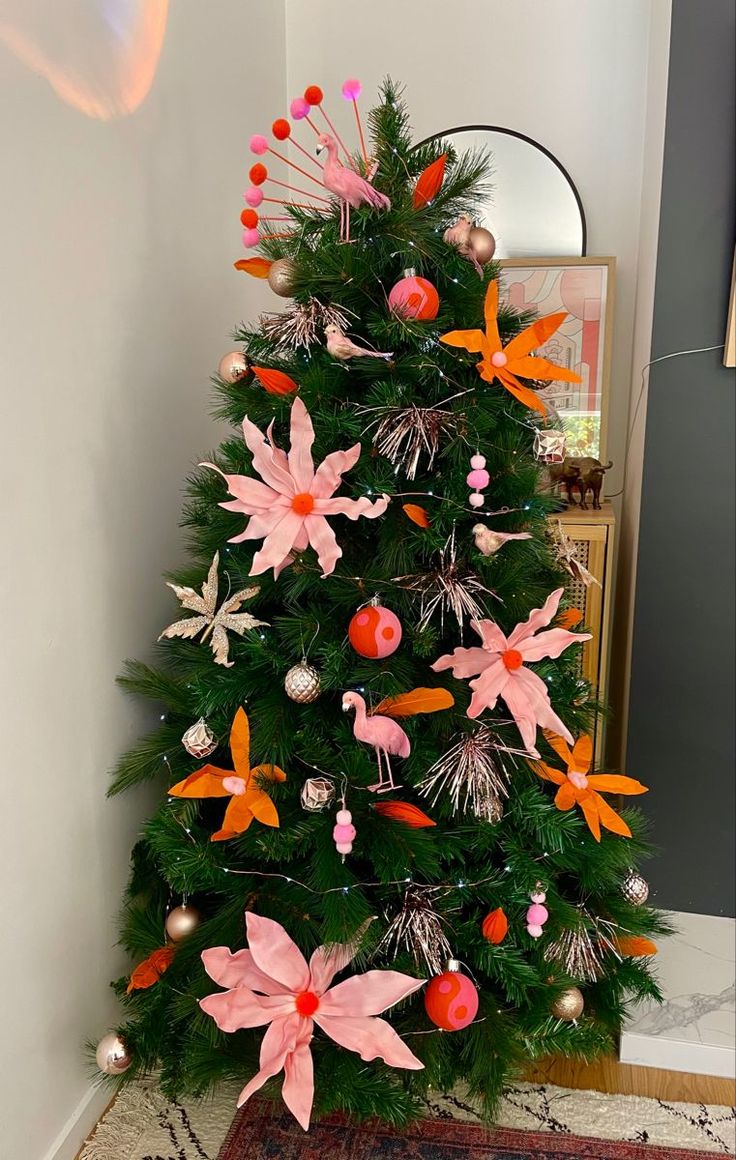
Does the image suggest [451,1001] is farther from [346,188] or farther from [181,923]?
[346,188]

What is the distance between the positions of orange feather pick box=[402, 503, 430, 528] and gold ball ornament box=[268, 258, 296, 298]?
0.36 metres

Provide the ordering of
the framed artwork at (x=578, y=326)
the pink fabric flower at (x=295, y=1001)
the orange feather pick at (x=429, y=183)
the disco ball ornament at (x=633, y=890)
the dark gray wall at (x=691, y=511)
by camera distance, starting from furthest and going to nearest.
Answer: the framed artwork at (x=578, y=326) → the dark gray wall at (x=691, y=511) → the disco ball ornament at (x=633, y=890) → the orange feather pick at (x=429, y=183) → the pink fabric flower at (x=295, y=1001)

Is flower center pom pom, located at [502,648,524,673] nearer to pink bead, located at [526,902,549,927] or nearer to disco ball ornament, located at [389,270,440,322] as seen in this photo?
pink bead, located at [526,902,549,927]

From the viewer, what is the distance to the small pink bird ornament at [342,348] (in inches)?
45.8

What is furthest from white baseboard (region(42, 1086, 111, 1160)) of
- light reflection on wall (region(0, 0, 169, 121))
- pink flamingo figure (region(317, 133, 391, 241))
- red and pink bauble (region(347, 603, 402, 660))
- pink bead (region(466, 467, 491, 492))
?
light reflection on wall (region(0, 0, 169, 121))

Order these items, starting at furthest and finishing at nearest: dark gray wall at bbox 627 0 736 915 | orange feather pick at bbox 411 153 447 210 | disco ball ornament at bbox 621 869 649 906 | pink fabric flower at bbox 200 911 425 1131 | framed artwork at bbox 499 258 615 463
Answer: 1. framed artwork at bbox 499 258 615 463
2. dark gray wall at bbox 627 0 736 915
3. disco ball ornament at bbox 621 869 649 906
4. orange feather pick at bbox 411 153 447 210
5. pink fabric flower at bbox 200 911 425 1131

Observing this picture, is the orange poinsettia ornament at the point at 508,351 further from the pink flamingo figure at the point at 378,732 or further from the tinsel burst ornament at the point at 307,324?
the pink flamingo figure at the point at 378,732

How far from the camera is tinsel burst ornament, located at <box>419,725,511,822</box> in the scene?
1.18 meters

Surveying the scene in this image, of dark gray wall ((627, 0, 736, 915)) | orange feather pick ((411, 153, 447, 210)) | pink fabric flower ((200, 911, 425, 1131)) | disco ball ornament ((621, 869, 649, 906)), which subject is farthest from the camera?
dark gray wall ((627, 0, 736, 915))

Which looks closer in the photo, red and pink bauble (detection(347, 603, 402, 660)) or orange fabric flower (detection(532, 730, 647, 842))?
red and pink bauble (detection(347, 603, 402, 660))

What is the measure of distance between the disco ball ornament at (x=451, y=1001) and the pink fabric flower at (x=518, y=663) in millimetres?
318

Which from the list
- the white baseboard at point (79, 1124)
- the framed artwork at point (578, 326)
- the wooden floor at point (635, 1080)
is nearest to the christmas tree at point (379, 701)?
the white baseboard at point (79, 1124)

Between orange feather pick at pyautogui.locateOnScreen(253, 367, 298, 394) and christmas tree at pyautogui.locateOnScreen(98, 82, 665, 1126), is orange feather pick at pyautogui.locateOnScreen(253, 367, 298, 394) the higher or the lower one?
the higher one

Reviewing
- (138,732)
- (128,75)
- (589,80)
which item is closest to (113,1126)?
(138,732)
